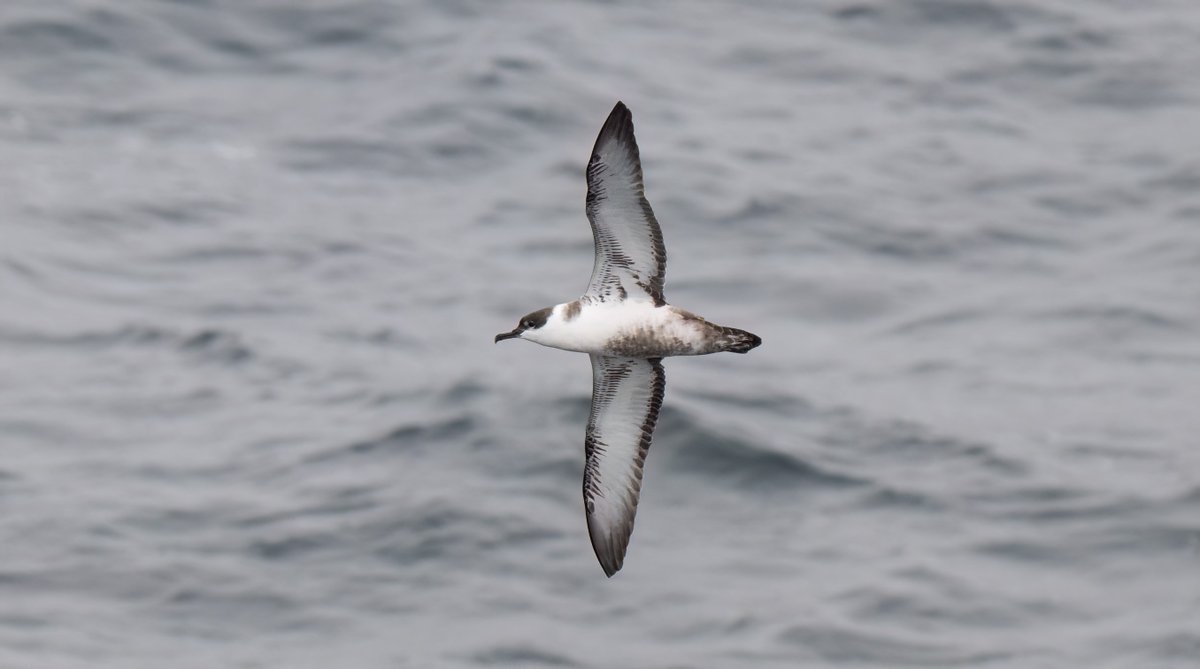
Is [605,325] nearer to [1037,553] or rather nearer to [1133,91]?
[1037,553]

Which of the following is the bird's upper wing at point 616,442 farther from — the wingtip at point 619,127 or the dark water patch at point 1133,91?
the dark water patch at point 1133,91

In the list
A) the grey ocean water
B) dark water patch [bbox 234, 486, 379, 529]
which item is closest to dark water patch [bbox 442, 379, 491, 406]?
the grey ocean water

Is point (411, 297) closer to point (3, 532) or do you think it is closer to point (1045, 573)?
point (3, 532)

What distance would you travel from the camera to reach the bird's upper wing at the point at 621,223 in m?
12.0

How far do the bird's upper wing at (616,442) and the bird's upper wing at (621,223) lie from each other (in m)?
0.63

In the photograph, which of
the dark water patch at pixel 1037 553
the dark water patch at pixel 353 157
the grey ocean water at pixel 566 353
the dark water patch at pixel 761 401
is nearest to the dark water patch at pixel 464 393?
the grey ocean water at pixel 566 353

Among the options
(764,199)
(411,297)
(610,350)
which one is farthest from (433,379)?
(610,350)

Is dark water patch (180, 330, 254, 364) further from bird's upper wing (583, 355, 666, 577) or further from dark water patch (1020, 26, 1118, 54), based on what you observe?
dark water patch (1020, 26, 1118, 54)

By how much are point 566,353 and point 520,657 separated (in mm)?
6187

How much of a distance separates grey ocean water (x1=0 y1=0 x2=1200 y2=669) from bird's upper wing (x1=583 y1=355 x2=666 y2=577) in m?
6.99

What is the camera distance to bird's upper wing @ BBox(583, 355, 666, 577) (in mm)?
13180

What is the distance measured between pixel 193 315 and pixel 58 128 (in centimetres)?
573

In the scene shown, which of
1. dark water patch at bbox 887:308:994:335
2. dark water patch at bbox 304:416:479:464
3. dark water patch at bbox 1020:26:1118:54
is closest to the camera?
dark water patch at bbox 304:416:479:464

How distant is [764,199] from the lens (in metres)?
28.9
